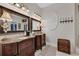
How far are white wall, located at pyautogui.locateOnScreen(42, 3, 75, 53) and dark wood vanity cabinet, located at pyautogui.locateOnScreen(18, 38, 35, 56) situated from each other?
247 millimetres

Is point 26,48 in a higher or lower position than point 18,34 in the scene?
lower

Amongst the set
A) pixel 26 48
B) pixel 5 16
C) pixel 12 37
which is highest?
pixel 5 16

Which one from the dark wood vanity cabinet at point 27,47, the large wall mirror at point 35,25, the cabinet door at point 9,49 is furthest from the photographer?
the large wall mirror at point 35,25

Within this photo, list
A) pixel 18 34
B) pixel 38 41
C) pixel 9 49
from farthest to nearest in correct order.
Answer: pixel 38 41, pixel 18 34, pixel 9 49

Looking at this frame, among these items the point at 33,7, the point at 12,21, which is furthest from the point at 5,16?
the point at 33,7

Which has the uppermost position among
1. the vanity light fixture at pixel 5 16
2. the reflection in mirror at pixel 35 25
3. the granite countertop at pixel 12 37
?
the vanity light fixture at pixel 5 16

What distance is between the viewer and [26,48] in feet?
4.62

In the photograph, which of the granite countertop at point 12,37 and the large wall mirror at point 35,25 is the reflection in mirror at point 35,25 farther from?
the granite countertop at point 12,37

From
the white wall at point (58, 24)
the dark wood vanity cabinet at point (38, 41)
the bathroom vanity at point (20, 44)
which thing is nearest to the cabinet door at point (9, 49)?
the bathroom vanity at point (20, 44)

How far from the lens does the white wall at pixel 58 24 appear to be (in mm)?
1408

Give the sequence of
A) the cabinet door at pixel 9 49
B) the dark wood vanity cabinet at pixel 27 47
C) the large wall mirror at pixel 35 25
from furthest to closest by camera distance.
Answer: the large wall mirror at pixel 35 25
the dark wood vanity cabinet at pixel 27 47
the cabinet door at pixel 9 49

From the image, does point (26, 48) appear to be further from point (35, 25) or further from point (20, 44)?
point (35, 25)

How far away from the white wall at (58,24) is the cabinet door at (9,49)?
0.48 metres

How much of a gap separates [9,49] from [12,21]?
1.15ft
